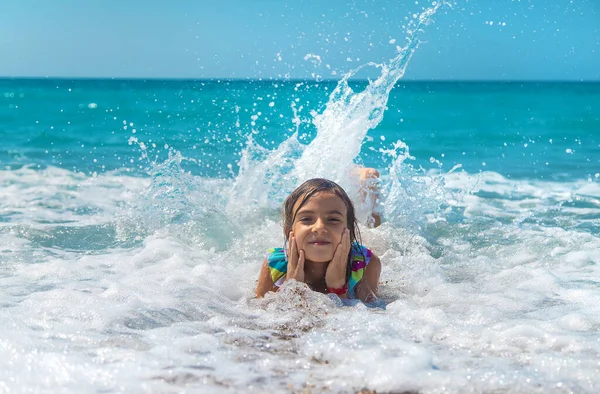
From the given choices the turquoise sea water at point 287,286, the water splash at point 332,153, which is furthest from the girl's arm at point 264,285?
the water splash at point 332,153

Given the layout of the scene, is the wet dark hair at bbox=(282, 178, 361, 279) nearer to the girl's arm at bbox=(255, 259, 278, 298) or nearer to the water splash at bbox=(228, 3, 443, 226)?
the girl's arm at bbox=(255, 259, 278, 298)

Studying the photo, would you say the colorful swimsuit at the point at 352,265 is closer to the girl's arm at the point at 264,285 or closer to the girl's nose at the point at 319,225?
the girl's arm at the point at 264,285

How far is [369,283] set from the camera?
13.4ft

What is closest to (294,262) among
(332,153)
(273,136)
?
(332,153)

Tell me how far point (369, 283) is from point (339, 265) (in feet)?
0.86

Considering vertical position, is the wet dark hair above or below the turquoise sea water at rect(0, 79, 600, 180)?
below

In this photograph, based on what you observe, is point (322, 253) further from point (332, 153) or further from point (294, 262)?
point (332, 153)

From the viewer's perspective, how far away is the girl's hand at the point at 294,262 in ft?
12.8

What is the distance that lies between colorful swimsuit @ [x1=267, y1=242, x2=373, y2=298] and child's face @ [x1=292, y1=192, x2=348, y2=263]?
0.66 ft

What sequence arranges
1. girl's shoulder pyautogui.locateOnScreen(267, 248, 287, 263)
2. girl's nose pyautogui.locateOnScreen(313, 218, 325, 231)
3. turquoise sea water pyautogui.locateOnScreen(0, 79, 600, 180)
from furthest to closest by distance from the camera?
1. turquoise sea water pyautogui.locateOnScreen(0, 79, 600, 180)
2. girl's shoulder pyautogui.locateOnScreen(267, 248, 287, 263)
3. girl's nose pyautogui.locateOnScreen(313, 218, 325, 231)

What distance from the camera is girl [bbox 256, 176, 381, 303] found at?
391 centimetres

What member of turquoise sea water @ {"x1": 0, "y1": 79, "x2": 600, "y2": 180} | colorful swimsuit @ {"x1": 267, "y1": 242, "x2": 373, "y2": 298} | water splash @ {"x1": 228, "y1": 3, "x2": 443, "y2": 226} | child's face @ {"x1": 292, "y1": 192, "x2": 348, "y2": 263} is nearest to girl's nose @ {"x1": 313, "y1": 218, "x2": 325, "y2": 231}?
child's face @ {"x1": 292, "y1": 192, "x2": 348, "y2": 263}

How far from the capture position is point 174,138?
16047mm

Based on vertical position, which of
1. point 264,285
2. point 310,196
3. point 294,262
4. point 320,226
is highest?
point 310,196
